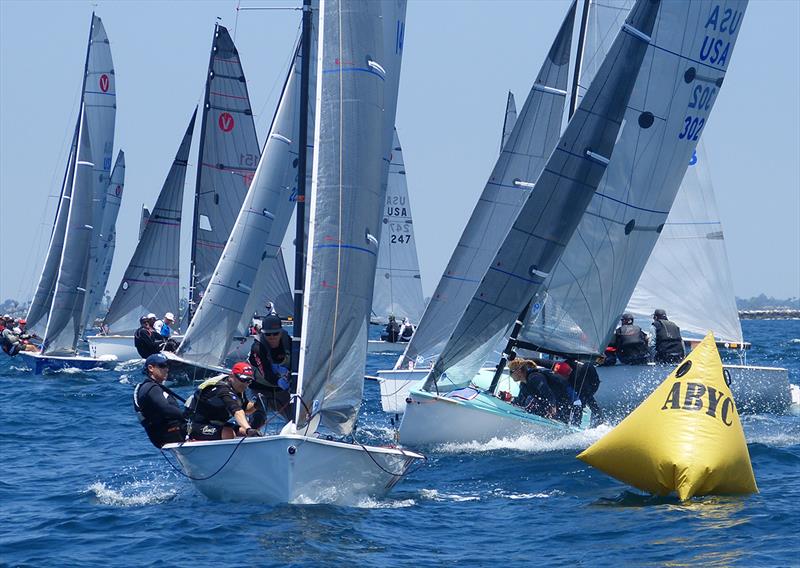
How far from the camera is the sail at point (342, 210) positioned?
1190cm

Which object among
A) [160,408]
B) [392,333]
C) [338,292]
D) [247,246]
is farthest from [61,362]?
[338,292]

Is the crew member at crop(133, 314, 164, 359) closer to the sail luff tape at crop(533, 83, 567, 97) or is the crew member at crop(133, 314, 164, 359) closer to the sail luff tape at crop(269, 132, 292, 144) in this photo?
the sail luff tape at crop(269, 132, 292, 144)

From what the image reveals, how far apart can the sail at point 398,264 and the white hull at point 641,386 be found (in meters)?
18.9

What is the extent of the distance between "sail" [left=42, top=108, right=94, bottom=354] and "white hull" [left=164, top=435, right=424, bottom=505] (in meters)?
20.7

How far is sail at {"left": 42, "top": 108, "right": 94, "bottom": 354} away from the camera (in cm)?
3147

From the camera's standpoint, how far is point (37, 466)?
15.1m

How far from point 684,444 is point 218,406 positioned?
14.5 feet

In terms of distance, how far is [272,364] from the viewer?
44.8 feet

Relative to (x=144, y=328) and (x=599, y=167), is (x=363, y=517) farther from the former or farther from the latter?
(x=144, y=328)

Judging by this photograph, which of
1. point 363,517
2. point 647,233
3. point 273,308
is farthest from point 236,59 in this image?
point 363,517

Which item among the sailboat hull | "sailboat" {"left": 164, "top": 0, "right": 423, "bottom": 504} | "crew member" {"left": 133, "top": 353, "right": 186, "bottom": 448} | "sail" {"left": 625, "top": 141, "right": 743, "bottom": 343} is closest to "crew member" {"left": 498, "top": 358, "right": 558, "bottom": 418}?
"sailboat" {"left": 164, "top": 0, "right": 423, "bottom": 504}

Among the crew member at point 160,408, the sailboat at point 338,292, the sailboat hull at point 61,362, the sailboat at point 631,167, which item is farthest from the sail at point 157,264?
the sailboat at point 338,292

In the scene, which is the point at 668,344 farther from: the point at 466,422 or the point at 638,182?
the point at 466,422

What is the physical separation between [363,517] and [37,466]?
216 inches
